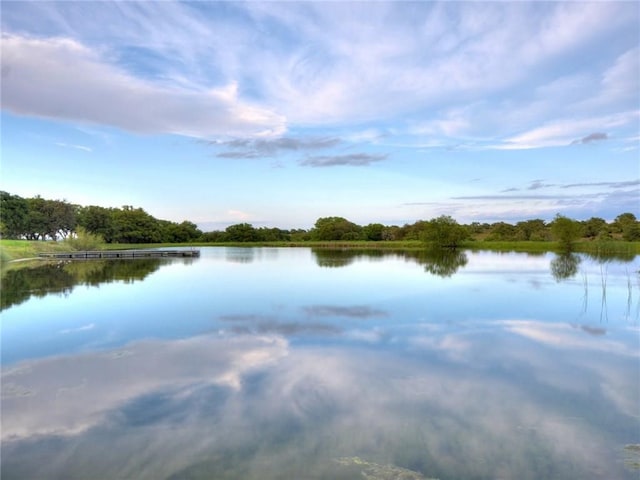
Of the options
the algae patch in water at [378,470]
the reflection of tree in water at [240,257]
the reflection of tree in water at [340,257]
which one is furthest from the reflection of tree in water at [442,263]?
the algae patch in water at [378,470]

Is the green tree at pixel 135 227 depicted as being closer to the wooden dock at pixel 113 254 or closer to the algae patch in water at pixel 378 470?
the wooden dock at pixel 113 254

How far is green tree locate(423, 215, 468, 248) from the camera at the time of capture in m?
60.3

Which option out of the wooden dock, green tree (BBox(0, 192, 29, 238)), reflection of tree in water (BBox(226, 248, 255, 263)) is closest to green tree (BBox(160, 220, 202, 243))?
green tree (BBox(0, 192, 29, 238))

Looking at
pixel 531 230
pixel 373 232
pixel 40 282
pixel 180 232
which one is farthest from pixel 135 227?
pixel 531 230

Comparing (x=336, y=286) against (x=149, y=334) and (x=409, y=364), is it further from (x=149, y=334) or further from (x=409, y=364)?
(x=409, y=364)

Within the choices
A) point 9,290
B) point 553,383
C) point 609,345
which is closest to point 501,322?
point 609,345

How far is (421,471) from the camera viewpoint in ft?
14.8

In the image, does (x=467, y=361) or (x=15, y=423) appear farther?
(x=467, y=361)

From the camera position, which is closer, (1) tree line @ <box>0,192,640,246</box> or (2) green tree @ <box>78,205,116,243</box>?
(1) tree line @ <box>0,192,640,246</box>

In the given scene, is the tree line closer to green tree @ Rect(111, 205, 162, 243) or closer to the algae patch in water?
green tree @ Rect(111, 205, 162, 243)

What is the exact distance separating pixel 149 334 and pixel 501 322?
8965 mm

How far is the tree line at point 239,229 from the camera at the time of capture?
59.3 meters

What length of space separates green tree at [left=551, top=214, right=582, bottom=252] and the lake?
39202mm

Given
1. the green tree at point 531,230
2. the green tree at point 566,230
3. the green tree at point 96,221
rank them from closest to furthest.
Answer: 1. the green tree at point 566,230
2. the green tree at point 531,230
3. the green tree at point 96,221
